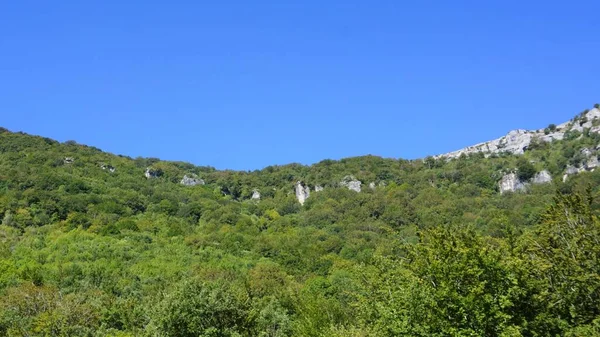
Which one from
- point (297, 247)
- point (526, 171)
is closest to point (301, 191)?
point (526, 171)

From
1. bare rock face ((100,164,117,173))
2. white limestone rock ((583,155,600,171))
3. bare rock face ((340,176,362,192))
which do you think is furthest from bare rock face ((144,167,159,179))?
white limestone rock ((583,155,600,171))

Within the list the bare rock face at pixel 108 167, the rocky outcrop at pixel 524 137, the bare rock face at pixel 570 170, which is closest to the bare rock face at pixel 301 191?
the rocky outcrop at pixel 524 137

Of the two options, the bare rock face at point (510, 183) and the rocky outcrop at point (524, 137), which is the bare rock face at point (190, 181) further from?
the bare rock face at point (510, 183)

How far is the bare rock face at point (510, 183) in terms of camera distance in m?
122

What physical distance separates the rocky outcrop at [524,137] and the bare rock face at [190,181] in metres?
65.1

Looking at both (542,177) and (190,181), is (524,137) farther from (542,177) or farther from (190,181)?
(190,181)

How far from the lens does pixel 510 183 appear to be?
124625 millimetres

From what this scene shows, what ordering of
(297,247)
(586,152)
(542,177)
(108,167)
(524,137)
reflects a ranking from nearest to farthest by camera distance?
(297,247), (586,152), (542,177), (108,167), (524,137)

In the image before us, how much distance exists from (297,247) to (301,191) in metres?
56.5

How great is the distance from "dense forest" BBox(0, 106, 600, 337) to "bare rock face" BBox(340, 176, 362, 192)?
117 centimetres

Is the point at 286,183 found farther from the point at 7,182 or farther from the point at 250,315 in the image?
the point at 250,315

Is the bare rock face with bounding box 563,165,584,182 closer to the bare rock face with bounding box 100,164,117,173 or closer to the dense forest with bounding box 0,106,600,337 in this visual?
the dense forest with bounding box 0,106,600,337

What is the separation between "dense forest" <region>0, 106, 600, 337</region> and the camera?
68.5 feet

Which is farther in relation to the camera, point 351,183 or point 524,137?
point 524,137
